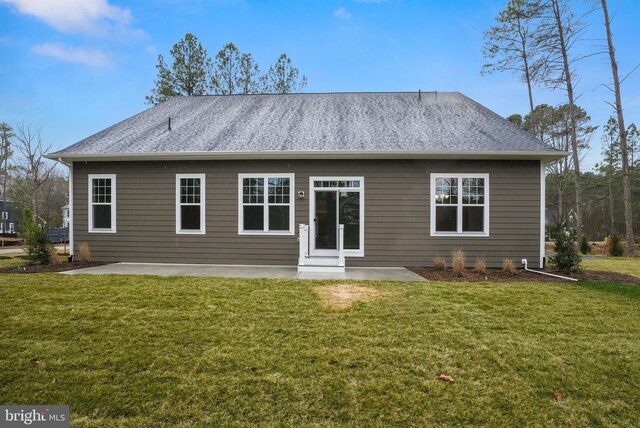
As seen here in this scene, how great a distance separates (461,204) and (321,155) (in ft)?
13.3

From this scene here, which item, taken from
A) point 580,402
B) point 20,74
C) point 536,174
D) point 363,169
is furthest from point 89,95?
point 580,402

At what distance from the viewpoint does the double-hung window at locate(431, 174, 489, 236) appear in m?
8.60

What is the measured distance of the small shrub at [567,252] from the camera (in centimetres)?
754

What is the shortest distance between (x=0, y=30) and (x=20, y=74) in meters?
2.89

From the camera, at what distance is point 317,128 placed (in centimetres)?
965

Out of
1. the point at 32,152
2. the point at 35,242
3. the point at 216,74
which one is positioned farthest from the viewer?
the point at 32,152

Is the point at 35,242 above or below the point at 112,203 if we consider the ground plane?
below

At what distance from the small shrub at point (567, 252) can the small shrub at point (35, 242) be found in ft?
43.0

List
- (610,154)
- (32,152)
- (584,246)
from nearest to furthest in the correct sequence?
1. (584,246)
2. (32,152)
3. (610,154)

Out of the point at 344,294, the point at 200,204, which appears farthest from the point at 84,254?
the point at 344,294

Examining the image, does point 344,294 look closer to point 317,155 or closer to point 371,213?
point 371,213

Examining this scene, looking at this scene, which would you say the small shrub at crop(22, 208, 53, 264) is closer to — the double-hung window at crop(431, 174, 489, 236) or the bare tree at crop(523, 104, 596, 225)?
the double-hung window at crop(431, 174, 489, 236)

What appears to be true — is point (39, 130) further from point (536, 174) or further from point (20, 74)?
point (536, 174)

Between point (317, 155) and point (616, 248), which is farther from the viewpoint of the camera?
point (616, 248)
